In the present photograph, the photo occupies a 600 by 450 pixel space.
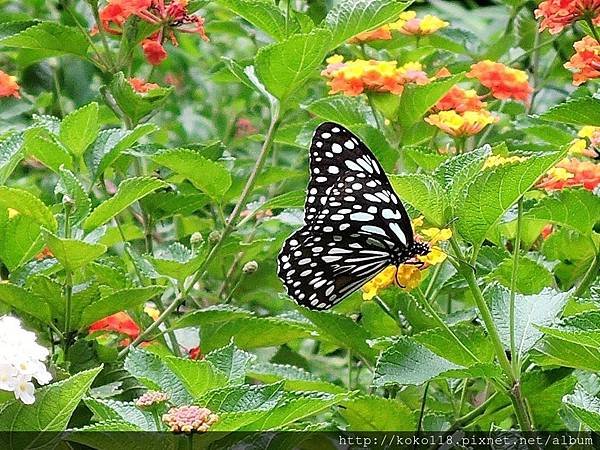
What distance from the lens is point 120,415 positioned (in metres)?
0.94

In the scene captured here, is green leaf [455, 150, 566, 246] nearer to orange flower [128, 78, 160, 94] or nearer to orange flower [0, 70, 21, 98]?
orange flower [128, 78, 160, 94]

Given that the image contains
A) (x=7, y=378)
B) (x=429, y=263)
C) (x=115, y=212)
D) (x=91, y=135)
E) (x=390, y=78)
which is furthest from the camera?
(x=390, y=78)

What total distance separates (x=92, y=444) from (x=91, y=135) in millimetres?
543

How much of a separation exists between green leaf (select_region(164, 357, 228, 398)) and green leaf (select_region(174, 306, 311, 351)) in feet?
0.95

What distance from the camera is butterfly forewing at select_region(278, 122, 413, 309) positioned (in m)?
1.17

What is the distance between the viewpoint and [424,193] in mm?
985

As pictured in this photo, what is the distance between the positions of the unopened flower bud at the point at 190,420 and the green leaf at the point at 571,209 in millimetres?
552

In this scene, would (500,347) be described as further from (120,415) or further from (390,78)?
(390,78)

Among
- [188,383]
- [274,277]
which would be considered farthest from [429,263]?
[274,277]

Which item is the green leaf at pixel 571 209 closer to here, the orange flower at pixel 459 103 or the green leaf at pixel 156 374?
the orange flower at pixel 459 103

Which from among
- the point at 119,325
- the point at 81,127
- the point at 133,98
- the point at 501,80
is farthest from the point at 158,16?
the point at 501,80

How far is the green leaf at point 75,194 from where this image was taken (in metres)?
1.23

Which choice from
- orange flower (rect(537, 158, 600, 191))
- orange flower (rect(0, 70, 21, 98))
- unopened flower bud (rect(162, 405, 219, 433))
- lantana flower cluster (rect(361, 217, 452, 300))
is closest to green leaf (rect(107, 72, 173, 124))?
orange flower (rect(0, 70, 21, 98))

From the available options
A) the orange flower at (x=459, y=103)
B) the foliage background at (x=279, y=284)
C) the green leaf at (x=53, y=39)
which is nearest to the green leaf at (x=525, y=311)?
the foliage background at (x=279, y=284)
